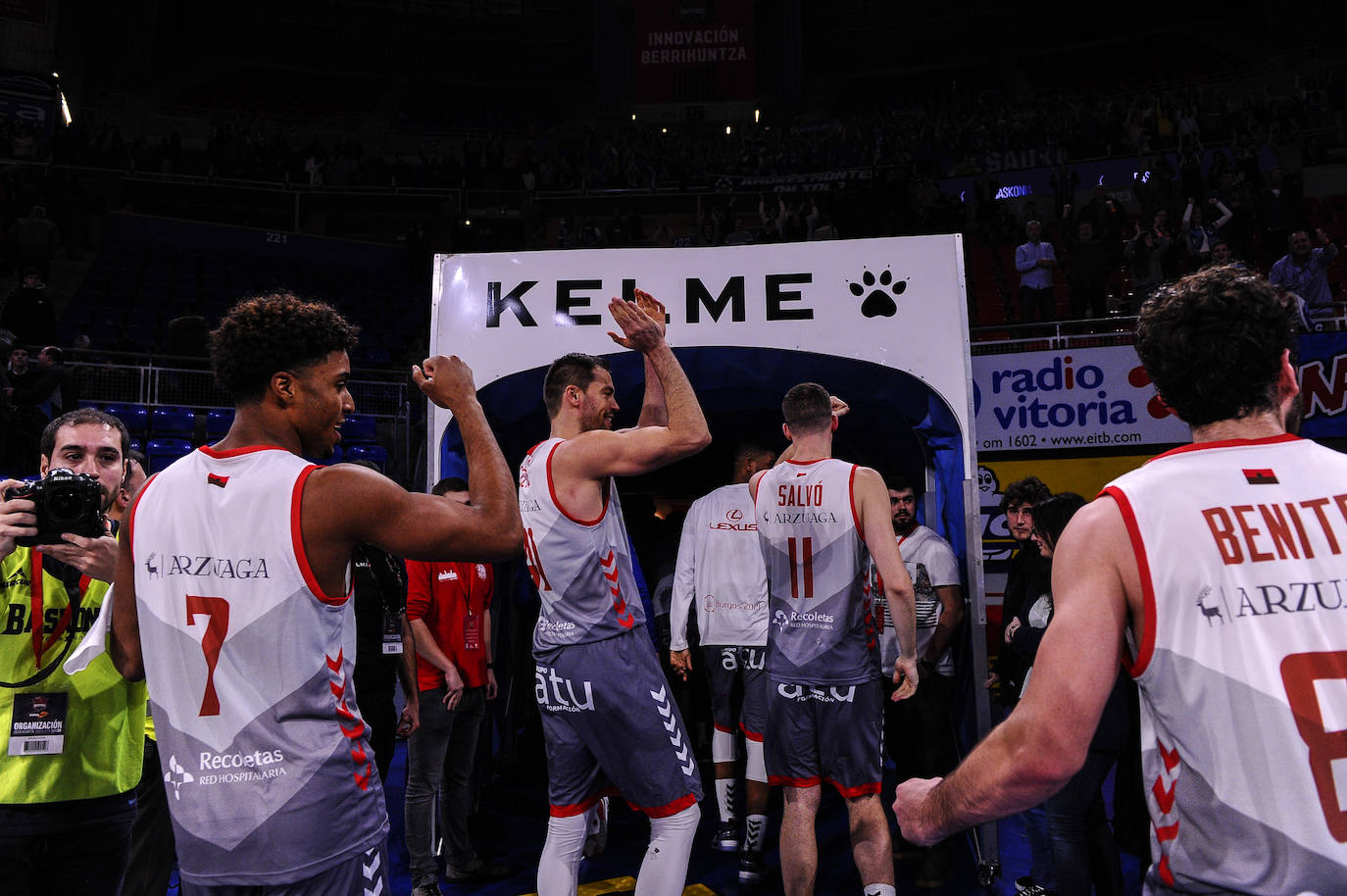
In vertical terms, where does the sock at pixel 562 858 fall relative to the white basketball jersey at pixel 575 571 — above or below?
below

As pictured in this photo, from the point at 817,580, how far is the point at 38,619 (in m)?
2.86

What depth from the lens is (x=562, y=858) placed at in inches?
132

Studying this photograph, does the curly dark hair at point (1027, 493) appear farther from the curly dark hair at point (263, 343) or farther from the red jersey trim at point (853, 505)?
the curly dark hair at point (263, 343)

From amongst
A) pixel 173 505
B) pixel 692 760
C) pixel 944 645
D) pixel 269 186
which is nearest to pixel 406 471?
pixel 944 645

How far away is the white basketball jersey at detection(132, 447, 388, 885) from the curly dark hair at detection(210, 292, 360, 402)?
0.59 ft

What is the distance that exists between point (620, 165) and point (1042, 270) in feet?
42.6

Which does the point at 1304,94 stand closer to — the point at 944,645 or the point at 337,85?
the point at 944,645

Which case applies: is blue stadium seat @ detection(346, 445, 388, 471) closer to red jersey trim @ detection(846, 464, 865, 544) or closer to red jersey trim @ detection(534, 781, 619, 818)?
red jersey trim @ detection(846, 464, 865, 544)

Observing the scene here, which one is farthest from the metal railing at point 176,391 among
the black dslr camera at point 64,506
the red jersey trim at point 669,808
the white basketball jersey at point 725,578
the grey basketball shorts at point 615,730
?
the black dslr camera at point 64,506

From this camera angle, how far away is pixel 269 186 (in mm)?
20562

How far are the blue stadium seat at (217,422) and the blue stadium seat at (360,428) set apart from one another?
4.37ft

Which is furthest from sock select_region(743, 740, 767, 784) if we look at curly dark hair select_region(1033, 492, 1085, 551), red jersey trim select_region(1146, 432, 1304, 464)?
red jersey trim select_region(1146, 432, 1304, 464)

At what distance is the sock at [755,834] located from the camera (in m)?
4.77

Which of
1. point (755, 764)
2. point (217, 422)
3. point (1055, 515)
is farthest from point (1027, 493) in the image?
point (217, 422)
